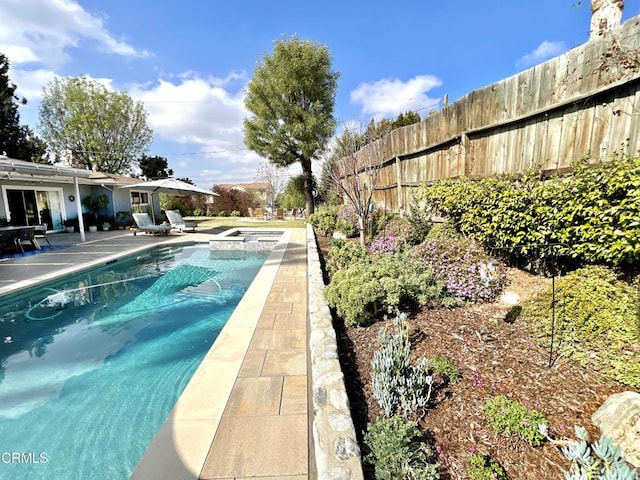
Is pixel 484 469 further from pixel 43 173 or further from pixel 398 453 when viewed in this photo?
pixel 43 173

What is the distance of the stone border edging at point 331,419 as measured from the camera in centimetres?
153

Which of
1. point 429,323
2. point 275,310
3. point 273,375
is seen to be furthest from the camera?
point 275,310

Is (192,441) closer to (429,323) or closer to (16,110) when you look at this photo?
(429,323)

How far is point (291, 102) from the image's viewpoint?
627 inches

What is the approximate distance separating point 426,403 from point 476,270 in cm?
219

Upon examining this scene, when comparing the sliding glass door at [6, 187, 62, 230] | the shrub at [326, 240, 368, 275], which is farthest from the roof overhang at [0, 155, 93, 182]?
the shrub at [326, 240, 368, 275]

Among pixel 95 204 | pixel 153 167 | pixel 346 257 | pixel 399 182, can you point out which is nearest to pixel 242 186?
pixel 153 167

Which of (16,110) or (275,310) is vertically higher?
(16,110)

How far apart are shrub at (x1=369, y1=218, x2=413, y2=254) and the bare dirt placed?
2.47 meters

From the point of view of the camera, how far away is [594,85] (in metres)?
2.90

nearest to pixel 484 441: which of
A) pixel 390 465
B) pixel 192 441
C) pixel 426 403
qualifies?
pixel 426 403

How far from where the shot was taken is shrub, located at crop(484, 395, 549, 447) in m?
1.69

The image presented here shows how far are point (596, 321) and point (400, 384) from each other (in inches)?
69.1

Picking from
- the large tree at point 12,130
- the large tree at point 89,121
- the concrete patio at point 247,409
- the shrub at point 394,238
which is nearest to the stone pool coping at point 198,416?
the concrete patio at point 247,409
